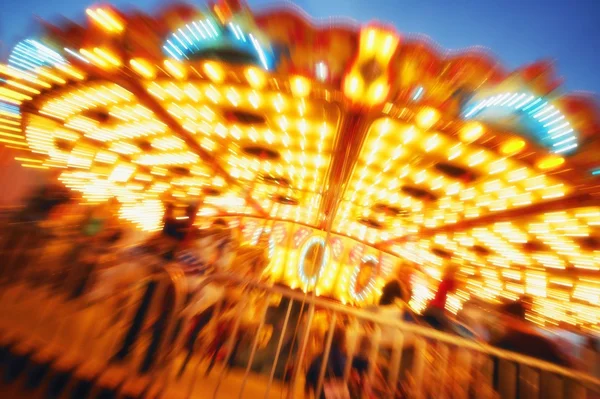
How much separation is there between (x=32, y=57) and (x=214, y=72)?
2.76 m

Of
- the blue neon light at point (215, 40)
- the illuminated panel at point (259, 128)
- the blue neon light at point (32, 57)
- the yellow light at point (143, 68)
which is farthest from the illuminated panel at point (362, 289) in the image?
the blue neon light at point (32, 57)

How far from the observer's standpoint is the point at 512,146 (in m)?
3.36

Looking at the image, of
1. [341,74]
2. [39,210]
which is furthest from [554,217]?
[39,210]

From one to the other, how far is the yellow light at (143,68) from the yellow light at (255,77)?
1262 mm

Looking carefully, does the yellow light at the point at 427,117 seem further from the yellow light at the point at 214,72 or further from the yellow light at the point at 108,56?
the yellow light at the point at 108,56

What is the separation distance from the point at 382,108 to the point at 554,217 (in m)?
3.58

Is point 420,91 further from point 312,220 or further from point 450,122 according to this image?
point 312,220

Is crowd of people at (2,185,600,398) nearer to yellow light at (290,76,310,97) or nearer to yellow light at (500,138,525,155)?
yellow light at (500,138,525,155)

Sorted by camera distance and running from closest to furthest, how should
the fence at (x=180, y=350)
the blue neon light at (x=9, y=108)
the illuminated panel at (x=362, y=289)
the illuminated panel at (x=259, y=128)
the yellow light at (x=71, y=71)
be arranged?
the fence at (x=180, y=350) < the illuminated panel at (x=259, y=128) < the yellow light at (x=71, y=71) < the blue neon light at (x=9, y=108) < the illuminated panel at (x=362, y=289)

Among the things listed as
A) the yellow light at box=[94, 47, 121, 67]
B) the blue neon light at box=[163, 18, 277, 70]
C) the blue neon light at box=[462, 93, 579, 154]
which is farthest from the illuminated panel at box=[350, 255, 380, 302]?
the yellow light at box=[94, 47, 121, 67]

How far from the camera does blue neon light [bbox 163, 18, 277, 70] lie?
2836mm

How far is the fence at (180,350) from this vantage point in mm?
2523

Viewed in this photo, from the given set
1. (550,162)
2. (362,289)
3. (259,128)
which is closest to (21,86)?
(259,128)

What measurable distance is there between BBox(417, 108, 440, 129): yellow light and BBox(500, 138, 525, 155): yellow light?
2.82 ft
